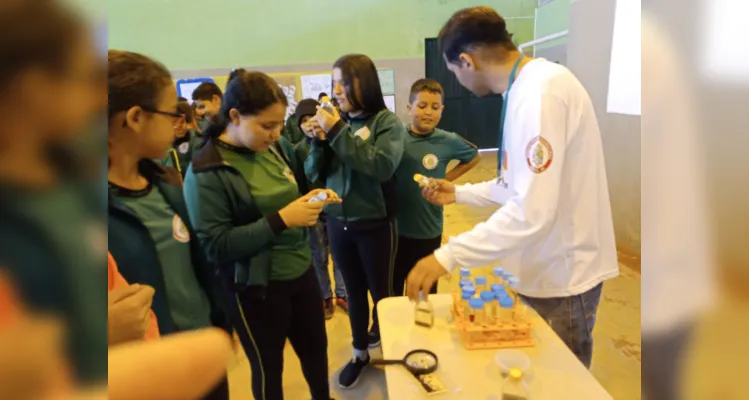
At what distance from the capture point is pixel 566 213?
113 centimetres

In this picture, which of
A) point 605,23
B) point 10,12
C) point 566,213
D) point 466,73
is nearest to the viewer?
point 10,12

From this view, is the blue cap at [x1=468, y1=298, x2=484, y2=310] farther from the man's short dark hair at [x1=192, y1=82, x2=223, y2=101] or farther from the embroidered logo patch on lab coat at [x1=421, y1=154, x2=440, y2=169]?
the man's short dark hair at [x1=192, y1=82, x2=223, y2=101]

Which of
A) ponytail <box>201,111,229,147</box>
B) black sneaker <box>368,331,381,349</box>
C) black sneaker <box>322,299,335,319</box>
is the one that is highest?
ponytail <box>201,111,229,147</box>

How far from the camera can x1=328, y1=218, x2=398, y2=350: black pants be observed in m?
1.95

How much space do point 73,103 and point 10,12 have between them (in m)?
0.04

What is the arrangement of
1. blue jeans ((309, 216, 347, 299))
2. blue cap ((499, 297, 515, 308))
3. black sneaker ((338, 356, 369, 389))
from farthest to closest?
blue jeans ((309, 216, 347, 299)), black sneaker ((338, 356, 369, 389)), blue cap ((499, 297, 515, 308))

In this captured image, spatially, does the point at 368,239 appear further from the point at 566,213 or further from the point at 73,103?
the point at 73,103

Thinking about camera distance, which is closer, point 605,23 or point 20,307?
point 20,307

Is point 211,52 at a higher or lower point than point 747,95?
higher

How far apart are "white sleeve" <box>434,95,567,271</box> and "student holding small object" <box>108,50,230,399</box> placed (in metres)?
0.67

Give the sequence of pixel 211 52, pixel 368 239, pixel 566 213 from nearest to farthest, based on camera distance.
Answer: pixel 566 213 → pixel 368 239 → pixel 211 52

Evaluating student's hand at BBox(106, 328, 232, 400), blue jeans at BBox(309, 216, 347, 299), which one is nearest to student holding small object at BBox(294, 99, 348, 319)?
blue jeans at BBox(309, 216, 347, 299)

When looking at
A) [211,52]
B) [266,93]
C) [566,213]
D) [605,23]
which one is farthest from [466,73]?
[211,52]

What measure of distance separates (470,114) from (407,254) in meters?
5.24
